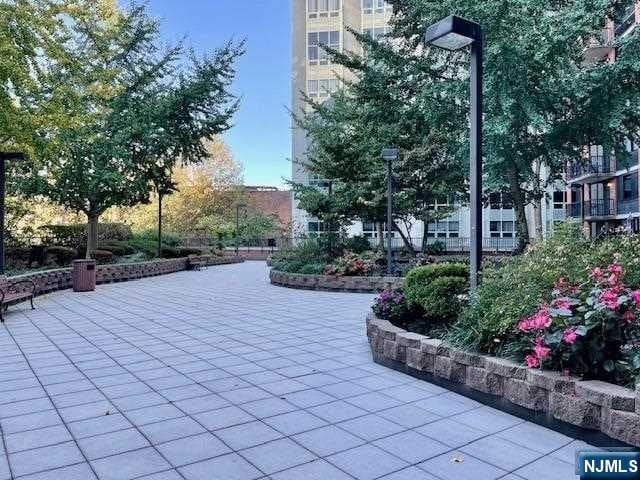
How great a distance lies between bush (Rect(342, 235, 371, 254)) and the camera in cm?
1614

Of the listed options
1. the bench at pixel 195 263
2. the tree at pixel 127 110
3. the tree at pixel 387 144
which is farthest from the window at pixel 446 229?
the tree at pixel 127 110

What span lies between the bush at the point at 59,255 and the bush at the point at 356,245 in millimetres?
9526

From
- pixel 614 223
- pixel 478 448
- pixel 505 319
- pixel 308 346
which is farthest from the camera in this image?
pixel 614 223

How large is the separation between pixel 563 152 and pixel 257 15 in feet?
49.6

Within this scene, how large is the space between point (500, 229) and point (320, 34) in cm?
2022

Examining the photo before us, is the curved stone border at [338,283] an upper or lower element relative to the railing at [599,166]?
lower

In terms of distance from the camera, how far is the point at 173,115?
17906 mm

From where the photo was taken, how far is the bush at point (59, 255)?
1603 cm

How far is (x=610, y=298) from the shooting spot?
341 centimetres

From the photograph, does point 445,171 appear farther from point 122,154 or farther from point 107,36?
point 107,36

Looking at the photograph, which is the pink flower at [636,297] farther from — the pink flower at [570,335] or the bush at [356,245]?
the bush at [356,245]

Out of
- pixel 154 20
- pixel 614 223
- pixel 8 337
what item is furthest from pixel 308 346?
pixel 614 223

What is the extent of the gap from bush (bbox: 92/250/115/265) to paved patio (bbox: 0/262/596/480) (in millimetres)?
10020

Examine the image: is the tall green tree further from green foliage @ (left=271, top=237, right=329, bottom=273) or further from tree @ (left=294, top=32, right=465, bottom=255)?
green foliage @ (left=271, top=237, right=329, bottom=273)
